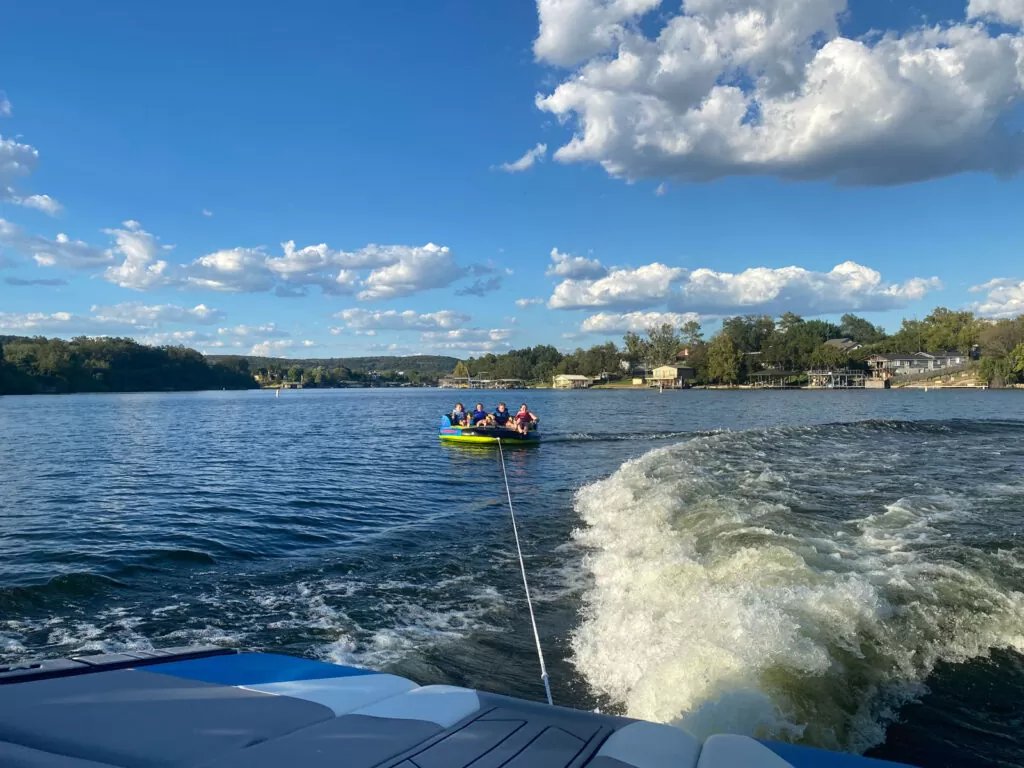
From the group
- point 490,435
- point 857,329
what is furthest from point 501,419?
point 857,329

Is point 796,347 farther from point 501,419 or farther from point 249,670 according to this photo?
point 249,670

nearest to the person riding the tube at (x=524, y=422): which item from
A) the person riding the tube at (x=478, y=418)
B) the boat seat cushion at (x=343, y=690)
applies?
the person riding the tube at (x=478, y=418)

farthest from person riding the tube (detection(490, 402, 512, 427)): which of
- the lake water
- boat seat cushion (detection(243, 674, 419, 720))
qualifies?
boat seat cushion (detection(243, 674, 419, 720))

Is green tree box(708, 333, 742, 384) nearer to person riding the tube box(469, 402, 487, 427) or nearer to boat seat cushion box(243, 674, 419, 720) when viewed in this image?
person riding the tube box(469, 402, 487, 427)

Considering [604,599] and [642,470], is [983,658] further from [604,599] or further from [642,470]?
[642,470]

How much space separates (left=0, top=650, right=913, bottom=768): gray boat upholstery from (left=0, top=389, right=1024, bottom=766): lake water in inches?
85.8

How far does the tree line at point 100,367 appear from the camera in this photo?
128 m

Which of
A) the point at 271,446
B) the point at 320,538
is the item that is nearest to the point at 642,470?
the point at 320,538

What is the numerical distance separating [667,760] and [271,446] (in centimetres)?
3061

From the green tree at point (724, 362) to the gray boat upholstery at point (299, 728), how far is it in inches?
5521

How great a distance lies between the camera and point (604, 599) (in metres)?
8.46

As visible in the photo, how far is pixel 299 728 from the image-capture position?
293cm

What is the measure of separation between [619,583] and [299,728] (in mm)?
6534

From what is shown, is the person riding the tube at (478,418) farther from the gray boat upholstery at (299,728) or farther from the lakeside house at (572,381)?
the lakeside house at (572,381)
